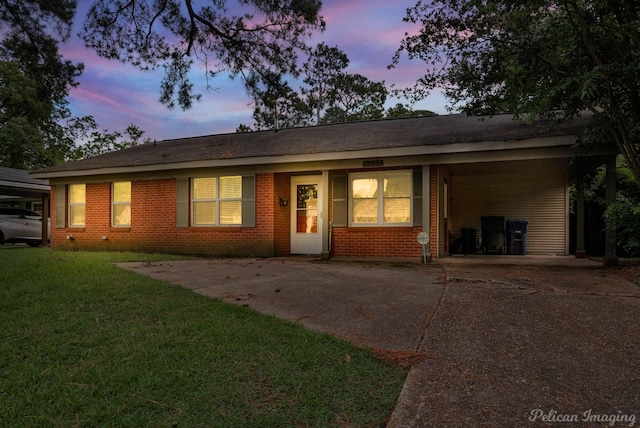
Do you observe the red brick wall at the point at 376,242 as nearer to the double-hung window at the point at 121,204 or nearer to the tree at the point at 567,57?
the tree at the point at 567,57

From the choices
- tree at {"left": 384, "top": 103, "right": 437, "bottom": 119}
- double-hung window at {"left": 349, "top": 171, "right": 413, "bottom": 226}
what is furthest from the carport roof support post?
tree at {"left": 384, "top": 103, "right": 437, "bottom": 119}

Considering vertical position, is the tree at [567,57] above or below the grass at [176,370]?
above

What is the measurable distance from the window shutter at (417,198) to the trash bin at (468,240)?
3.03 metres

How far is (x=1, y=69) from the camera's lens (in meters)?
23.5

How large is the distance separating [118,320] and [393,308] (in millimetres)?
2665

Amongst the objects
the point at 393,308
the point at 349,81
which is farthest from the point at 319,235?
the point at 349,81

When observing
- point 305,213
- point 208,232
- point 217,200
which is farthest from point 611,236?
point 208,232

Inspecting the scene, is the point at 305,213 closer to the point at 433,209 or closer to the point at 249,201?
the point at 249,201

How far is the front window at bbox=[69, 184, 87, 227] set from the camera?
12.8 m

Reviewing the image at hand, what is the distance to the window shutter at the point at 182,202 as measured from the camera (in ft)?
37.0

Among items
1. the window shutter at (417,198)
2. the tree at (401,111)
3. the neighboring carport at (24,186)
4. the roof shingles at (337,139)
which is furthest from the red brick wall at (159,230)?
the tree at (401,111)

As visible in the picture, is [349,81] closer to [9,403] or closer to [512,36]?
[512,36]

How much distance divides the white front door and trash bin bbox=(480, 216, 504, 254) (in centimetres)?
487

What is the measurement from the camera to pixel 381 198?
988 centimetres
